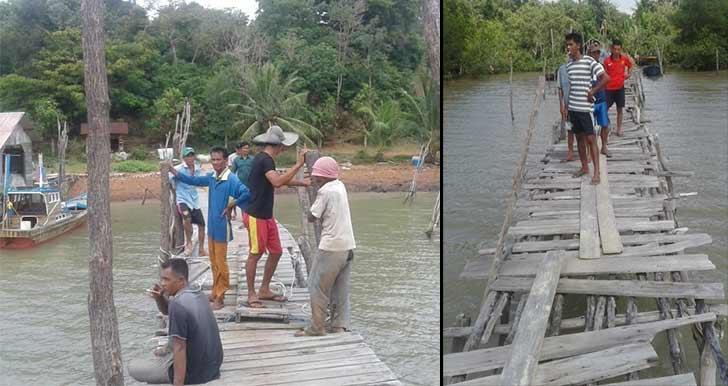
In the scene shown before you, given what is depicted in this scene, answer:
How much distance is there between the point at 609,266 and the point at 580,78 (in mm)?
689

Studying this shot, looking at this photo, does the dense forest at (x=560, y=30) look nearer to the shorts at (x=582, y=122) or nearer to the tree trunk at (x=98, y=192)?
the shorts at (x=582, y=122)

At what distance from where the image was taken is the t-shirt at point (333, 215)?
3.19m

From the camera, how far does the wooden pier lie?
3008mm

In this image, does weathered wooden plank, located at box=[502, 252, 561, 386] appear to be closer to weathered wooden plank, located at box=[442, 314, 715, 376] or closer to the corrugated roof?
weathered wooden plank, located at box=[442, 314, 715, 376]

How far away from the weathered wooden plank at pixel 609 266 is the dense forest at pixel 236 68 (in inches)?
533

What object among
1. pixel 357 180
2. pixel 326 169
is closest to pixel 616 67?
pixel 326 169

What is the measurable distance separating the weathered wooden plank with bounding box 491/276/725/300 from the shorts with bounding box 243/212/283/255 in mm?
1534

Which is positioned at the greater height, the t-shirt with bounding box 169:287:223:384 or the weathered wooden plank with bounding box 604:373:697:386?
the weathered wooden plank with bounding box 604:373:697:386

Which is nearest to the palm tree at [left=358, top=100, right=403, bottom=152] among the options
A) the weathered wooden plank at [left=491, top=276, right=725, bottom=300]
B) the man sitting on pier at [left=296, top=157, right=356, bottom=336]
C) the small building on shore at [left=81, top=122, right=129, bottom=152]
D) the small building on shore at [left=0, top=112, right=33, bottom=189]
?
the small building on shore at [left=81, top=122, right=129, bottom=152]

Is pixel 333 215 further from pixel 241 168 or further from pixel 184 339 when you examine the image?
pixel 241 168

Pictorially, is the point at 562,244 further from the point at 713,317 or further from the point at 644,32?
the point at 644,32

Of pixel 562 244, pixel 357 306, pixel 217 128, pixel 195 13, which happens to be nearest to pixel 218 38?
pixel 195 13

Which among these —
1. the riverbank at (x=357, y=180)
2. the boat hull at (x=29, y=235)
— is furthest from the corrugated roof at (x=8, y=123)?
the riverbank at (x=357, y=180)

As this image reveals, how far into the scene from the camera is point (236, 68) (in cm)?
1794
